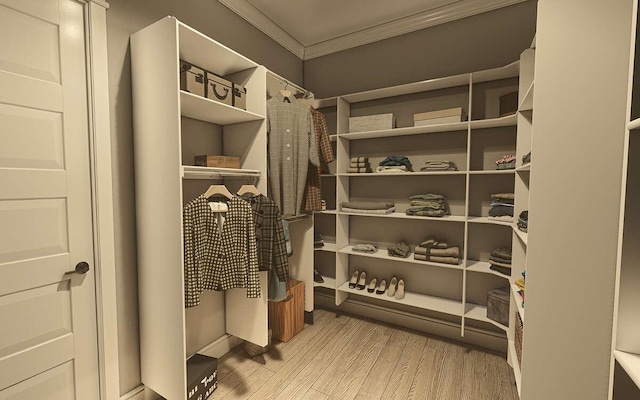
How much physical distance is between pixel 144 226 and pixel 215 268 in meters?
0.47

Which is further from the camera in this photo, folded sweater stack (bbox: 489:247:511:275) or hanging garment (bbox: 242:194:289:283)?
folded sweater stack (bbox: 489:247:511:275)

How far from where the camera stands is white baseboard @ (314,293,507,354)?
2379 millimetres

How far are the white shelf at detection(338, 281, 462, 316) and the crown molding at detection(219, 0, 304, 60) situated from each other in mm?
2559

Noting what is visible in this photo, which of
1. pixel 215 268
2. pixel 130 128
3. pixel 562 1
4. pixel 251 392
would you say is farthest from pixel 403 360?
pixel 130 128

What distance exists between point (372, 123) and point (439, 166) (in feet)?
2.39

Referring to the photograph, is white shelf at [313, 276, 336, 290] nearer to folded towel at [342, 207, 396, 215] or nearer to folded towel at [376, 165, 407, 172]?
folded towel at [342, 207, 396, 215]

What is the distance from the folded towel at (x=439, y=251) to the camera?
2387mm

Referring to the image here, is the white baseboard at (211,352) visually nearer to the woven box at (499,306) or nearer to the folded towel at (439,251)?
the folded towel at (439,251)

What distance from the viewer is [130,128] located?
1673 millimetres

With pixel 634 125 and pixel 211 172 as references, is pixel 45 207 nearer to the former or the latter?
pixel 211 172

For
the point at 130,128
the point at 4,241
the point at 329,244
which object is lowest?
the point at 329,244

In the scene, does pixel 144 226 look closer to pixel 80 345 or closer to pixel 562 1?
pixel 80 345

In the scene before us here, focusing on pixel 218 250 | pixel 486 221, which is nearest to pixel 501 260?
pixel 486 221

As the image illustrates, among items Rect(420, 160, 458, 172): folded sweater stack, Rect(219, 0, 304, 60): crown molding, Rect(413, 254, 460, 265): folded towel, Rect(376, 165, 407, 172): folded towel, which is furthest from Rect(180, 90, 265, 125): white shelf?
Rect(413, 254, 460, 265): folded towel
